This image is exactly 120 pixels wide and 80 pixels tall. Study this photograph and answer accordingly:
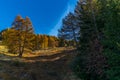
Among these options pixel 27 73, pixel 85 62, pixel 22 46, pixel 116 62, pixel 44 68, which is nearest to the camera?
pixel 116 62

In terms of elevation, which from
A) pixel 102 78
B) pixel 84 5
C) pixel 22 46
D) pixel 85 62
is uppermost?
pixel 84 5

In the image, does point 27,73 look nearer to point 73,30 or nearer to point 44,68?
point 44,68

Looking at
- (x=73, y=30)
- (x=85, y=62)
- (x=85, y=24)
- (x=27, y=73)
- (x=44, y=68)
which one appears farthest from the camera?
(x=73, y=30)

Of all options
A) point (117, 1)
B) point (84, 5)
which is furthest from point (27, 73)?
point (117, 1)

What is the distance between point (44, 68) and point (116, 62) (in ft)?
70.5

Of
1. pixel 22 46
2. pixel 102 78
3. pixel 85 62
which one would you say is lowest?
pixel 102 78

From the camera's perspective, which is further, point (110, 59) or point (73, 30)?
point (73, 30)

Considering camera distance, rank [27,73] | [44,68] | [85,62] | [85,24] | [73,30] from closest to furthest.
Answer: [85,62] < [85,24] < [27,73] < [44,68] < [73,30]

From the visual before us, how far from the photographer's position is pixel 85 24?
3394 cm

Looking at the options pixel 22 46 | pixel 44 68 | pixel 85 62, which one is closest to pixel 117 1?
pixel 85 62

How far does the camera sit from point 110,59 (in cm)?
2417

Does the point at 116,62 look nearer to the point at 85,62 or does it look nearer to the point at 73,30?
the point at 85,62

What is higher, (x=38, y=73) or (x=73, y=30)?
(x=73, y=30)

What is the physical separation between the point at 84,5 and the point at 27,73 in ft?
46.0
